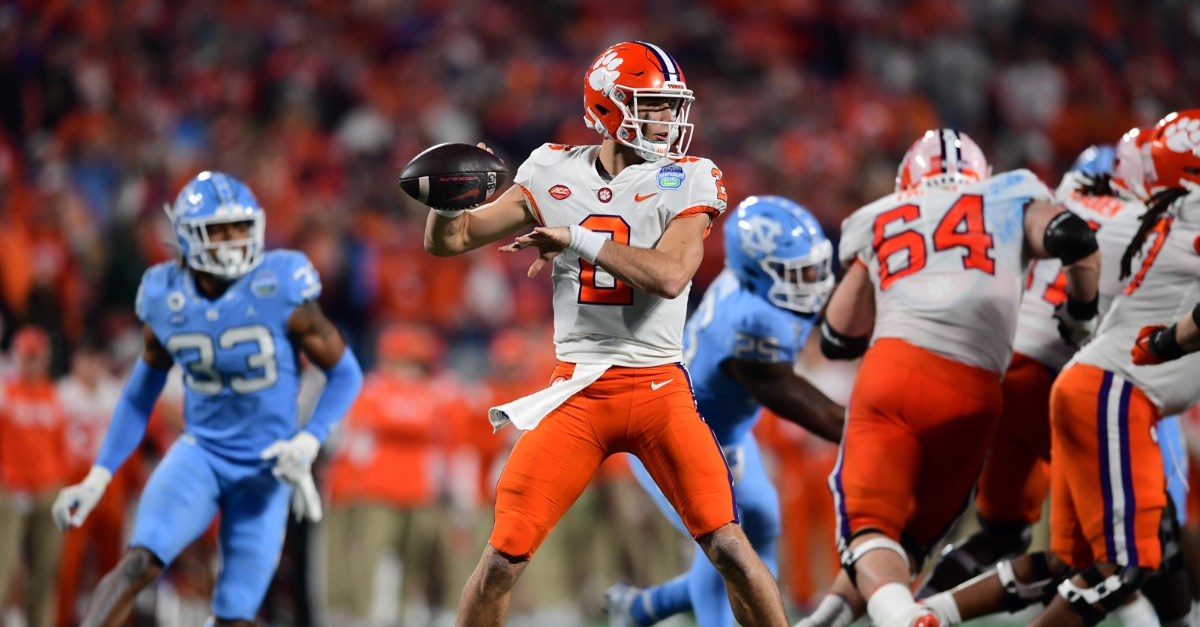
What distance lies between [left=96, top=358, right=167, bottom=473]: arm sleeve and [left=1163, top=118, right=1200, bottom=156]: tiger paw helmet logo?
4157 millimetres

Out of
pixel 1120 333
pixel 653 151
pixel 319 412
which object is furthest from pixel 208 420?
pixel 1120 333

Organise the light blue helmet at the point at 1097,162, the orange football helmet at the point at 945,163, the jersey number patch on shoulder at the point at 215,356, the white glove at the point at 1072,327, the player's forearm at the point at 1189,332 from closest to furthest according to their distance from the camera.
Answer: the player's forearm at the point at 1189,332, the white glove at the point at 1072,327, the orange football helmet at the point at 945,163, the jersey number patch on shoulder at the point at 215,356, the light blue helmet at the point at 1097,162

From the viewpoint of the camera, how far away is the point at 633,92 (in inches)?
157

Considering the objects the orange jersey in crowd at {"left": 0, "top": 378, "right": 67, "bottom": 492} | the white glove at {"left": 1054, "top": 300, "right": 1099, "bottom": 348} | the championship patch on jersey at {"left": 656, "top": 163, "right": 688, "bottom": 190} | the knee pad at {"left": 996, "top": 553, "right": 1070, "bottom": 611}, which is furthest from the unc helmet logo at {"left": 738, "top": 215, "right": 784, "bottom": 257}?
the orange jersey in crowd at {"left": 0, "top": 378, "right": 67, "bottom": 492}

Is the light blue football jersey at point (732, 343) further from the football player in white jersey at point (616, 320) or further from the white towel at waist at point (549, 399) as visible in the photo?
the white towel at waist at point (549, 399)

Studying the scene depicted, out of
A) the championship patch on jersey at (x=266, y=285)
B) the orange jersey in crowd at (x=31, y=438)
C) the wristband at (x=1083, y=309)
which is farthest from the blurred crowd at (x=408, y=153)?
the wristband at (x=1083, y=309)

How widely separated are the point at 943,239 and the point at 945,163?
390mm

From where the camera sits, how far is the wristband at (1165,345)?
162 inches

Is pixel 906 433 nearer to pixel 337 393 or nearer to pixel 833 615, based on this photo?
pixel 833 615

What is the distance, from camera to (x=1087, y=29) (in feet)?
44.6

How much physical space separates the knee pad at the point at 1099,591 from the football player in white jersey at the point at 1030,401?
0.69 metres

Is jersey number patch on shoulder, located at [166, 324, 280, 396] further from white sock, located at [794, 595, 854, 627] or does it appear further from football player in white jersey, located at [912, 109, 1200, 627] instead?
football player in white jersey, located at [912, 109, 1200, 627]

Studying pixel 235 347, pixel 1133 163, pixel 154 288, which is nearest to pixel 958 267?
pixel 1133 163

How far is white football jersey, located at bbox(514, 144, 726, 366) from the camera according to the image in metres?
3.94
